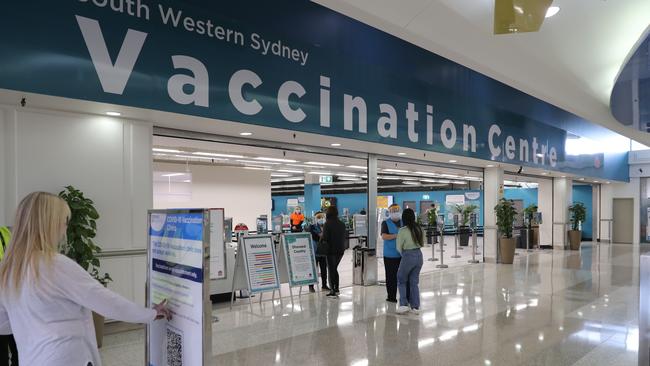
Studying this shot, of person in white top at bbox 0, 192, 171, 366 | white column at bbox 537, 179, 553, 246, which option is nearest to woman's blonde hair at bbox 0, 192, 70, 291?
person in white top at bbox 0, 192, 171, 366

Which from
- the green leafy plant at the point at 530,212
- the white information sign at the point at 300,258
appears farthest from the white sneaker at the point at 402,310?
the green leafy plant at the point at 530,212

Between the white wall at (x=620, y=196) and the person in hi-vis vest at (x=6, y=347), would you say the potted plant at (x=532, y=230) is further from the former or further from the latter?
the person in hi-vis vest at (x=6, y=347)

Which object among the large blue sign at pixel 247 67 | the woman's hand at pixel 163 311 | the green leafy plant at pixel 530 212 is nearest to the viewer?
the woman's hand at pixel 163 311

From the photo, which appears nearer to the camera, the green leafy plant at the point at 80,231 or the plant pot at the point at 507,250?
the green leafy plant at the point at 80,231

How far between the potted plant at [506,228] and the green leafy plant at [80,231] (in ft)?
32.7

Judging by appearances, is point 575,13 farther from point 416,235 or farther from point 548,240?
point 548,240

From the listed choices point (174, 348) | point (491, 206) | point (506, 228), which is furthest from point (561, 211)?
point (174, 348)

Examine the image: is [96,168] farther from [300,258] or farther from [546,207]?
[546,207]

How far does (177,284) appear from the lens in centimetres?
225

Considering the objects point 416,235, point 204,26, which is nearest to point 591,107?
point 416,235

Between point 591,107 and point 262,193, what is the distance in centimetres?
837

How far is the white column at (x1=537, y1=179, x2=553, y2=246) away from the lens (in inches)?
648

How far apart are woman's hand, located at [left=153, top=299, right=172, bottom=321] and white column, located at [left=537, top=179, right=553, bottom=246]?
1639 cm

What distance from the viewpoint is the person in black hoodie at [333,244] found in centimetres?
760
